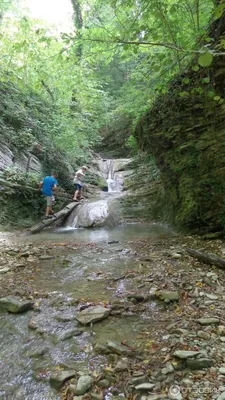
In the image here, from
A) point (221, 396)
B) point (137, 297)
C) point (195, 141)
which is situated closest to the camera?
point (221, 396)

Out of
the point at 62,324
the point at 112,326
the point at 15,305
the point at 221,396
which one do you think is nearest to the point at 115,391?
the point at 221,396

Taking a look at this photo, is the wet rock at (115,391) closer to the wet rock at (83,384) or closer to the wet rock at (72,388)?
the wet rock at (83,384)

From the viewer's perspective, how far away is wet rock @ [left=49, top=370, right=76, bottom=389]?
2.29m

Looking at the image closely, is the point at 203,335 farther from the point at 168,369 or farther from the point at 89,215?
the point at 89,215

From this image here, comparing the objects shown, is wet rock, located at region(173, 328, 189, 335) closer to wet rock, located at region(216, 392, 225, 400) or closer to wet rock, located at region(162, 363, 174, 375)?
wet rock, located at region(162, 363, 174, 375)

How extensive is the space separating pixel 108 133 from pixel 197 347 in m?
23.7

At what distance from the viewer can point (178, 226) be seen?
8406 mm

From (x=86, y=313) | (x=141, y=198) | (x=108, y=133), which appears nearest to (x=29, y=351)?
(x=86, y=313)

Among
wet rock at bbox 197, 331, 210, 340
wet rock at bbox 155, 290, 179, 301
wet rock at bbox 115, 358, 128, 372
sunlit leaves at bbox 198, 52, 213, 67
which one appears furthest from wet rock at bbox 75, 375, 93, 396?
sunlit leaves at bbox 198, 52, 213, 67

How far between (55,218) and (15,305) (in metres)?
7.40

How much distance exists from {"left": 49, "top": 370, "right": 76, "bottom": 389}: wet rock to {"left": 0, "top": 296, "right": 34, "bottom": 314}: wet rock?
1371 mm

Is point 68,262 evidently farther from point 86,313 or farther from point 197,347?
point 197,347

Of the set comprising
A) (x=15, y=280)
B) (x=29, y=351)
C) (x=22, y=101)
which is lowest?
(x=29, y=351)

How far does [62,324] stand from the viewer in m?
3.26
